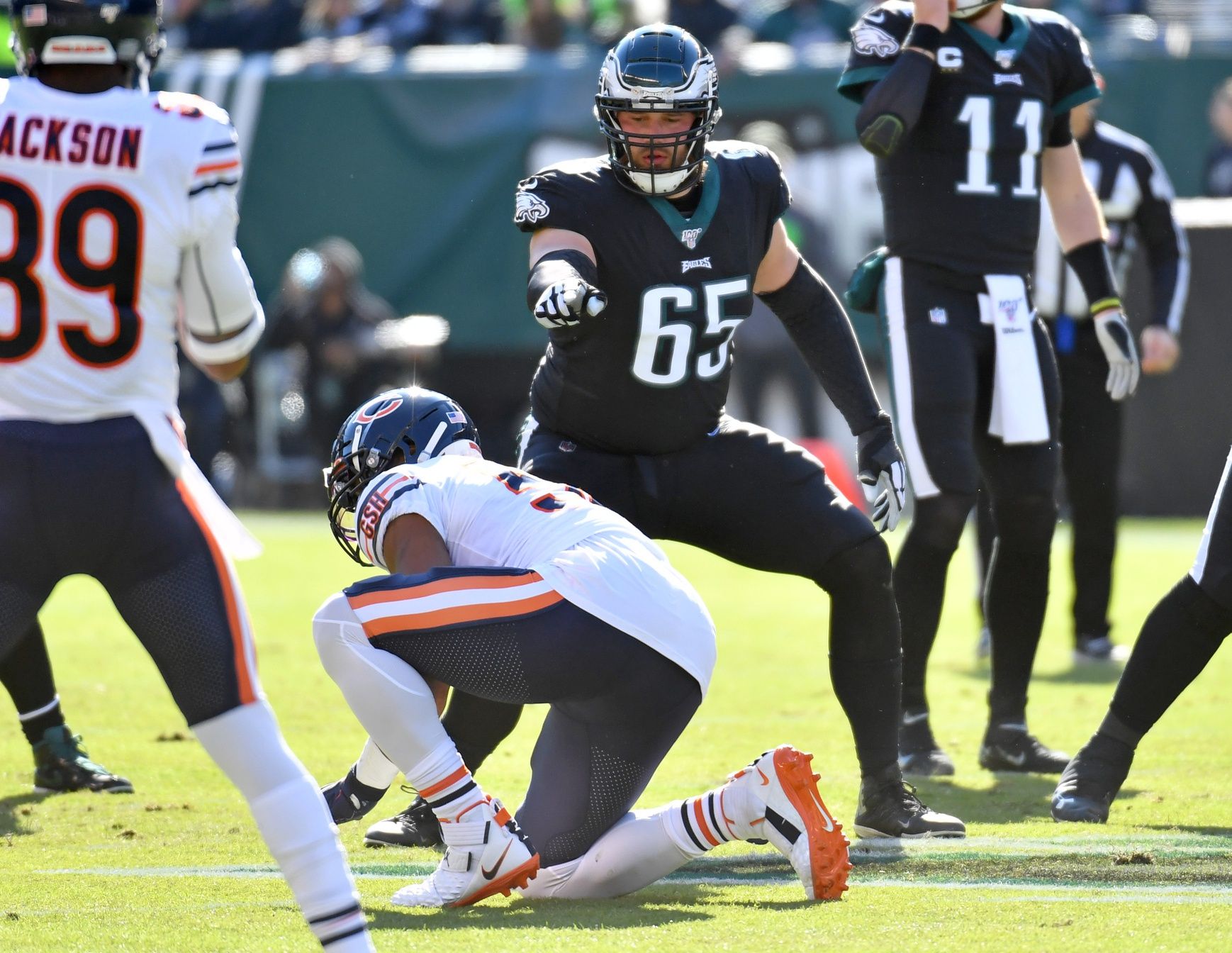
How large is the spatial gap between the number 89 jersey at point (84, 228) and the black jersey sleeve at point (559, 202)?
133 centimetres

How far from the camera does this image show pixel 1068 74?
17.3ft

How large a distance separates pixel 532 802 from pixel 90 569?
115cm

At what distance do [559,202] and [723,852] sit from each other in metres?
1.49

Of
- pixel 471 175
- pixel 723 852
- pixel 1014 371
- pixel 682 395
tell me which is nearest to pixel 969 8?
pixel 1014 371

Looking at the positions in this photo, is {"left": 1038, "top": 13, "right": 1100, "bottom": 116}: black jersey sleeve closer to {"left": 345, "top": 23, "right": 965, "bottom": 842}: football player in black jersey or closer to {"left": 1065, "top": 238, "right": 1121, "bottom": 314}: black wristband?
{"left": 1065, "top": 238, "right": 1121, "bottom": 314}: black wristband

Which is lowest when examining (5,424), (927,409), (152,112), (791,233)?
(791,233)

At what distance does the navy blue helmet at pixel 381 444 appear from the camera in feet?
13.0

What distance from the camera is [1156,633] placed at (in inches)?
170

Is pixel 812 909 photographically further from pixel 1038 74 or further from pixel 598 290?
pixel 1038 74

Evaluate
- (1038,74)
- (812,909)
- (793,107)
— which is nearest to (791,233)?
(793,107)

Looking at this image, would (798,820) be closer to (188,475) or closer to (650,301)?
(650,301)

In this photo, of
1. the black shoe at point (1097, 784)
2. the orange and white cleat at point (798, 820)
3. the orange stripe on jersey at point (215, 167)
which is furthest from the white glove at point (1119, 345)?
the orange stripe on jersey at point (215, 167)

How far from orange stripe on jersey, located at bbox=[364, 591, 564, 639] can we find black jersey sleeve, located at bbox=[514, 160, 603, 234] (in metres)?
1.03

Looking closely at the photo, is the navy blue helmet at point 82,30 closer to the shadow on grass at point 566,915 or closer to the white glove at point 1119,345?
the shadow on grass at point 566,915
